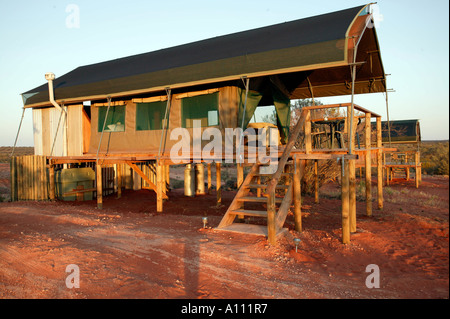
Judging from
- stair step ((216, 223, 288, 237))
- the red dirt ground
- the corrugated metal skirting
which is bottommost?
the red dirt ground

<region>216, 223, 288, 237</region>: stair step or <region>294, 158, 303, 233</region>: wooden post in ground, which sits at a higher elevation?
<region>294, 158, 303, 233</region>: wooden post in ground

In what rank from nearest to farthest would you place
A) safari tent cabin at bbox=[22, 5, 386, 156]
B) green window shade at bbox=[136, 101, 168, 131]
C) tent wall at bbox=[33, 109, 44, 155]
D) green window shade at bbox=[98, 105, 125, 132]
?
safari tent cabin at bbox=[22, 5, 386, 156]
green window shade at bbox=[136, 101, 168, 131]
green window shade at bbox=[98, 105, 125, 132]
tent wall at bbox=[33, 109, 44, 155]

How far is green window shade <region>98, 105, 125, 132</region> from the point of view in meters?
11.9

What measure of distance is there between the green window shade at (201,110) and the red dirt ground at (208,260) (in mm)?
3393

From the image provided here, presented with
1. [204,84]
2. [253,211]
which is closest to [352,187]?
[253,211]

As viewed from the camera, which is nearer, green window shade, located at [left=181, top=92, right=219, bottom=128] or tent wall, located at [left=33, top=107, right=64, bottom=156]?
green window shade, located at [left=181, top=92, right=219, bottom=128]

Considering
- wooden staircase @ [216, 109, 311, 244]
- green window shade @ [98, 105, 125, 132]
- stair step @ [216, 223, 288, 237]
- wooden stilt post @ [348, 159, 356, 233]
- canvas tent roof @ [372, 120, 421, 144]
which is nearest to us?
wooden staircase @ [216, 109, 311, 244]

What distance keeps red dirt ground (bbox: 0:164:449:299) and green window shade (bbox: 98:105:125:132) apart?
15.0ft

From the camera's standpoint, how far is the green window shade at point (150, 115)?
11172mm

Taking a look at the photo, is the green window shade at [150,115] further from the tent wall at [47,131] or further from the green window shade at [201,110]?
the tent wall at [47,131]

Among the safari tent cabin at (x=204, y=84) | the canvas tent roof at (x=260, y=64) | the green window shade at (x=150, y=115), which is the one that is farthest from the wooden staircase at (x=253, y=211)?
the green window shade at (x=150, y=115)

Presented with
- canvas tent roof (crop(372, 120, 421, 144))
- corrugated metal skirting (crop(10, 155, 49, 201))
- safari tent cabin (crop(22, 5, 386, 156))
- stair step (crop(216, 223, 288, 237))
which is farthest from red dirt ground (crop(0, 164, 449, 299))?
canvas tent roof (crop(372, 120, 421, 144))

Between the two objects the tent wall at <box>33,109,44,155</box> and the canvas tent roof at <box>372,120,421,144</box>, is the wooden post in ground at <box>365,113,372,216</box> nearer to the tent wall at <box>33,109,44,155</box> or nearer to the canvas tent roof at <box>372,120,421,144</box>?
the tent wall at <box>33,109,44,155</box>
